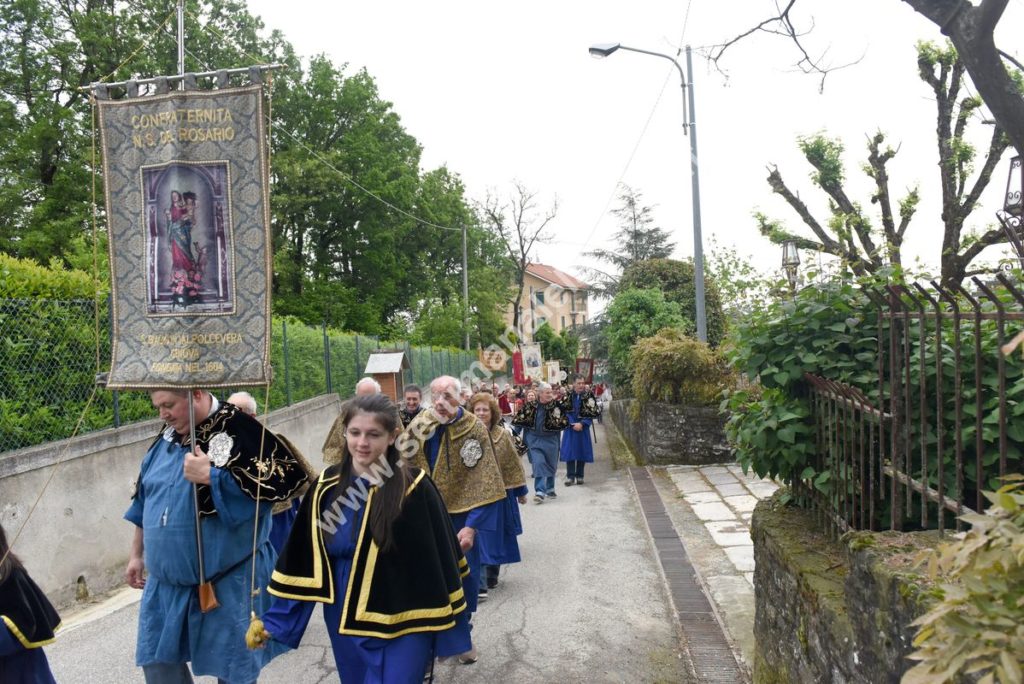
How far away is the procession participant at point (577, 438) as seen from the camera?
14000 mm

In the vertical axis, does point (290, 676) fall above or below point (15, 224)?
below

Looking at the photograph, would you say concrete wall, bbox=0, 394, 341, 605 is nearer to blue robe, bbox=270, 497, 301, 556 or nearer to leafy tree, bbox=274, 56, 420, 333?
blue robe, bbox=270, 497, 301, 556

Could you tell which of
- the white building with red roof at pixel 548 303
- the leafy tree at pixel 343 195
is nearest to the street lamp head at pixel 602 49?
the leafy tree at pixel 343 195

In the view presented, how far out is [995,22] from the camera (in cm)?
394

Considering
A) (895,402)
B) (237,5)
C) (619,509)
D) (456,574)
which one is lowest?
(619,509)

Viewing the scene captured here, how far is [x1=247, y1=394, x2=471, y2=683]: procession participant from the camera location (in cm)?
351

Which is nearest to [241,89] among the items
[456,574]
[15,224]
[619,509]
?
[456,574]

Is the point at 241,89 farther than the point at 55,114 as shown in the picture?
No

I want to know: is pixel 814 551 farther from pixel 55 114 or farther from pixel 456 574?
pixel 55 114

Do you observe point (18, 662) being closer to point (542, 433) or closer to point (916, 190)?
point (542, 433)

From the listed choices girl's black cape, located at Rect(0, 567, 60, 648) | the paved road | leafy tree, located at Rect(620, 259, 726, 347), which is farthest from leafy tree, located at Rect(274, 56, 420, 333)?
girl's black cape, located at Rect(0, 567, 60, 648)

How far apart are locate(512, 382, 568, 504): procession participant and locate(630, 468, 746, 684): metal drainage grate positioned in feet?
7.19

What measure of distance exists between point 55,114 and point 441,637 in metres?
23.4

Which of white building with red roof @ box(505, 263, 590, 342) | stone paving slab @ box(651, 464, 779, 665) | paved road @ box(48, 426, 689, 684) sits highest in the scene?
white building with red roof @ box(505, 263, 590, 342)
